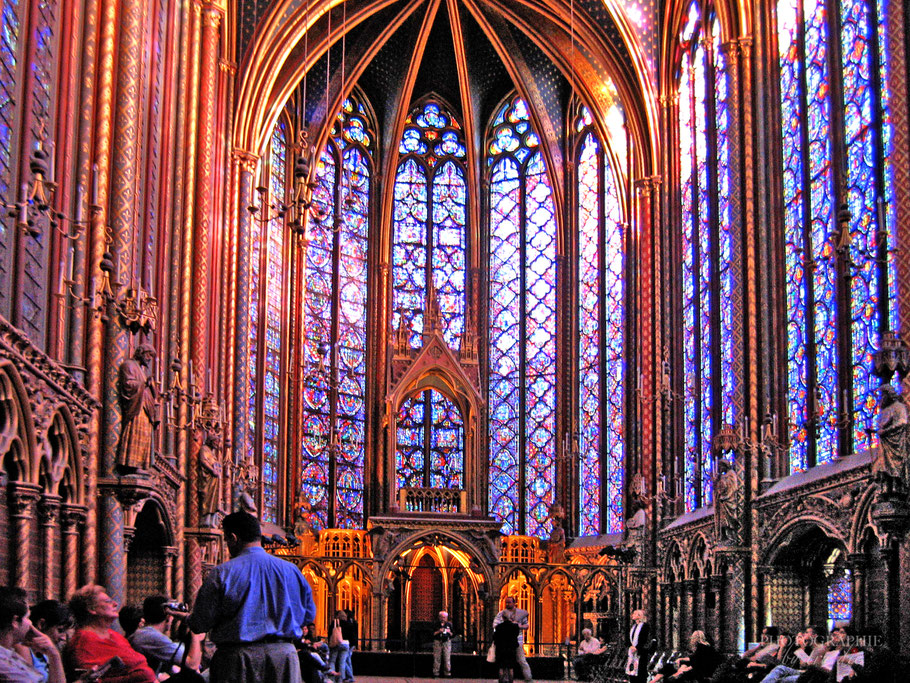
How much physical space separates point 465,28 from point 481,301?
24.0 ft

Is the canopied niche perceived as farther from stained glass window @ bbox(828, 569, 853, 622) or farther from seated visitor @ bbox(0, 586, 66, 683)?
seated visitor @ bbox(0, 586, 66, 683)

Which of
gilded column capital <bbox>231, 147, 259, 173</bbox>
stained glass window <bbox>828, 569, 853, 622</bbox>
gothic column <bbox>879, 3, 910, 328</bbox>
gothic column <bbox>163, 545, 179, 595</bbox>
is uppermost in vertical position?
gilded column capital <bbox>231, 147, 259, 173</bbox>

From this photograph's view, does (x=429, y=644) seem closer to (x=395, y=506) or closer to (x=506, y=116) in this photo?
(x=395, y=506)

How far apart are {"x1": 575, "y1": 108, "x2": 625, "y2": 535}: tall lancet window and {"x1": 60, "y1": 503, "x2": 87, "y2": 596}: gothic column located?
61.5ft

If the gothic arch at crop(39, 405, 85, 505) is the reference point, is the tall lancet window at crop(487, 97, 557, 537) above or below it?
above

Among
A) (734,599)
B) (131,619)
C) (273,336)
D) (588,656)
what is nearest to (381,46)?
(273,336)

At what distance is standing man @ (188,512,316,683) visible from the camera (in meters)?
6.16

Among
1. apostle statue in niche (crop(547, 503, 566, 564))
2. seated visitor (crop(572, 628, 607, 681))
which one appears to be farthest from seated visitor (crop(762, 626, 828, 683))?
apostle statue in niche (crop(547, 503, 566, 564))

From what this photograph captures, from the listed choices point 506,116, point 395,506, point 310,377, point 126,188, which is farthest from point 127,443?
point 506,116

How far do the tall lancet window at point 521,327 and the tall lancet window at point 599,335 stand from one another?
1130 millimetres

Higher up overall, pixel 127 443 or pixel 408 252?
pixel 408 252

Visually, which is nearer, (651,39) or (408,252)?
(651,39)

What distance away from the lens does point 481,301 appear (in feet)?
116

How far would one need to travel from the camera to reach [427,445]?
34.1 metres
